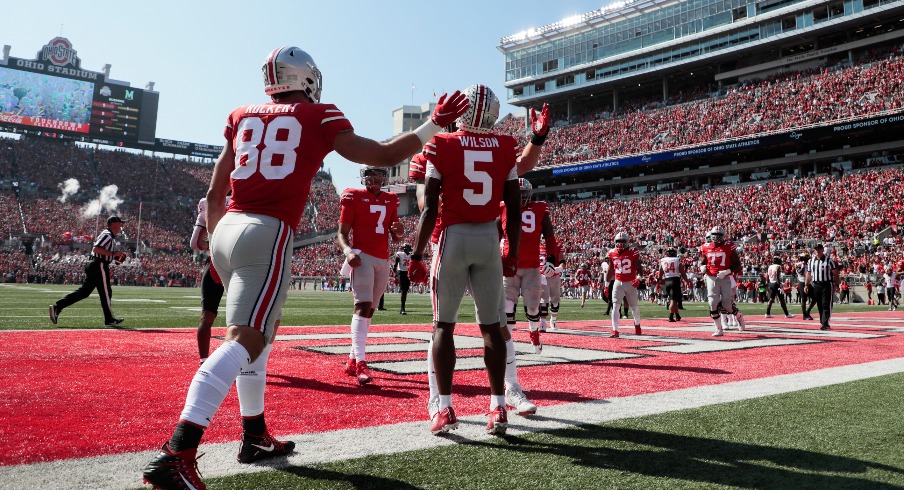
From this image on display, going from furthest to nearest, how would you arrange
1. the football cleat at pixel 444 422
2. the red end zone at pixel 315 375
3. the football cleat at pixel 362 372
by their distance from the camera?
1. the football cleat at pixel 362 372
2. the red end zone at pixel 315 375
3. the football cleat at pixel 444 422

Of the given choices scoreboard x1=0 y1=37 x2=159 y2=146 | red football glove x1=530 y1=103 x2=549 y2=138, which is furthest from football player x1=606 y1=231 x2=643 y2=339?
scoreboard x1=0 y1=37 x2=159 y2=146

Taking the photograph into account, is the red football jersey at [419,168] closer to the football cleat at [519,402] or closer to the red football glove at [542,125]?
the red football glove at [542,125]

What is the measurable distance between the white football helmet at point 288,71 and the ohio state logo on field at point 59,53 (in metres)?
70.3

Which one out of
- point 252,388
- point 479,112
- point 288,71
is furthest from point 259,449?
point 479,112

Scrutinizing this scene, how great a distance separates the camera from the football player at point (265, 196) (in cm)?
266

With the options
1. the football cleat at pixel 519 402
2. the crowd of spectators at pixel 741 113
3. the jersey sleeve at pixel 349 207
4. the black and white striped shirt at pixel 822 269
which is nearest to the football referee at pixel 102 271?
the jersey sleeve at pixel 349 207

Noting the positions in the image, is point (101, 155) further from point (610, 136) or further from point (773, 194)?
point (773, 194)

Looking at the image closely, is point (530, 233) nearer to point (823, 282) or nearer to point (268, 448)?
point (268, 448)

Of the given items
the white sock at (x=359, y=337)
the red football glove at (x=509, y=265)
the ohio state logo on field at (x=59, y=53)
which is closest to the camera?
the red football glove at (x=509, y=265)

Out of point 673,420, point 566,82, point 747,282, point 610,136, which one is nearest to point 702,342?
point 673,420

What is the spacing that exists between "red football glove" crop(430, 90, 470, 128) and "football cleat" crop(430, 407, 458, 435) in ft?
5.48

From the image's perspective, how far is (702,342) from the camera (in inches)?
378

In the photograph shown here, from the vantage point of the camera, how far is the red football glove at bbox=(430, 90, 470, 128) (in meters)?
3.12

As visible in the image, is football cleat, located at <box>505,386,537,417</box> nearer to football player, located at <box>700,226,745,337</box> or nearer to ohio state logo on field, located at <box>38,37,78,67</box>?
football player, located at <box>700,226,745,337</box>
